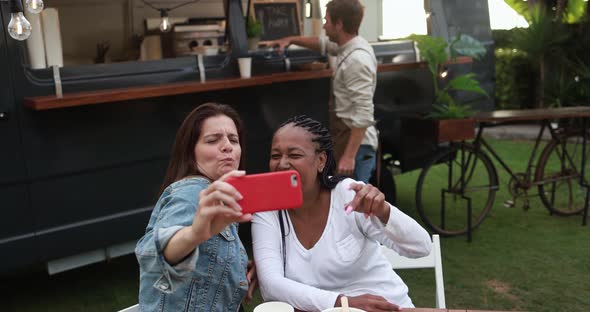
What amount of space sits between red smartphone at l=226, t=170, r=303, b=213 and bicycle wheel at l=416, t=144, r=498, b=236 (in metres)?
4.07

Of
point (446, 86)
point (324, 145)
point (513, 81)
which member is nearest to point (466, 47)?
point (446, 86)

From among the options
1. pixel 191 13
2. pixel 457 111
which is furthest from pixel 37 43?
pixel 457 111

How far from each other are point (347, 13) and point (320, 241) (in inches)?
90.9

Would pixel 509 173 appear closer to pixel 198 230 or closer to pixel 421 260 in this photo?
pixel 421 260

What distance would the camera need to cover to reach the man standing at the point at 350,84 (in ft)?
13.6

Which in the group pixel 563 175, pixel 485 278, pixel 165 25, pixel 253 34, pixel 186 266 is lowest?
pixel 485 278

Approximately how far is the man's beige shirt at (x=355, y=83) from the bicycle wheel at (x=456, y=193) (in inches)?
54.8

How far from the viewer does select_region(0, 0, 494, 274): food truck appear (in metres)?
3.68

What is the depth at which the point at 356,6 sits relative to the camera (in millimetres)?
4164

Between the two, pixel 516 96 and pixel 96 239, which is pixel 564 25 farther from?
pixel 96 239

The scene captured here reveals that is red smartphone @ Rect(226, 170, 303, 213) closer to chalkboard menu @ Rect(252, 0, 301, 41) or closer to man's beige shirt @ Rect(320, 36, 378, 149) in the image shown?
man's beige shirt @ Rect(320, 36, 378, 149)

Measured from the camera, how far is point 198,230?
1.40 meters

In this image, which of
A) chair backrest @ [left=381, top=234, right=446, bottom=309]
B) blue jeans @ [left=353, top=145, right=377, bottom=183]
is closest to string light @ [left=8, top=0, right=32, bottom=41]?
chair backrest @ [left=381, top=234, right=446, bottom=309]

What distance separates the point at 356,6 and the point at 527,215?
289cm
